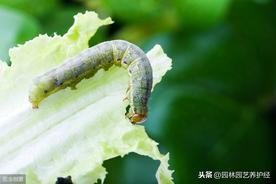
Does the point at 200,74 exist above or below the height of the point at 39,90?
above

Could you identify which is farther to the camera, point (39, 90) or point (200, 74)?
point (200, 74)
